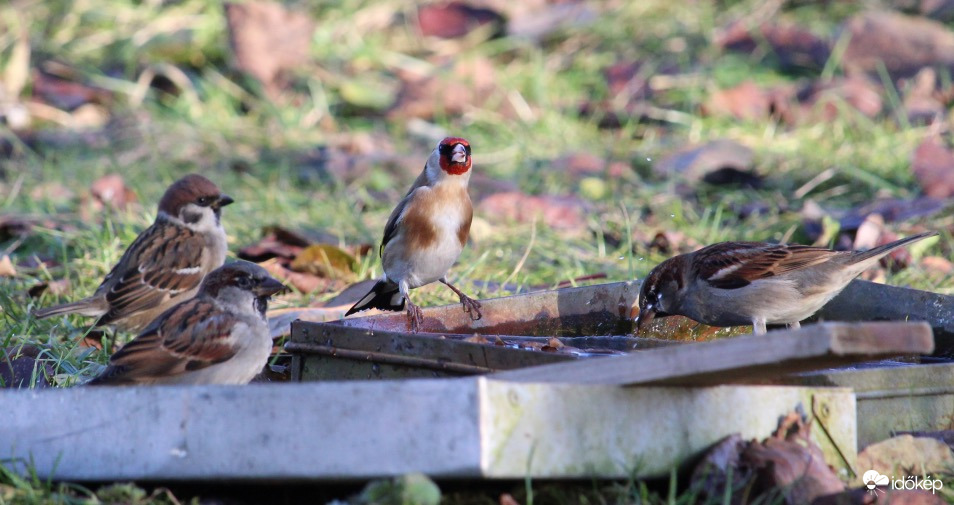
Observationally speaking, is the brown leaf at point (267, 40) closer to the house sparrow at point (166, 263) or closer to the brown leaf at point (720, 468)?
the house sparrow at point (166, 263)

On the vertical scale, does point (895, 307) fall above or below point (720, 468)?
above

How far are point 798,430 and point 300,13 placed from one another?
28.2 feet

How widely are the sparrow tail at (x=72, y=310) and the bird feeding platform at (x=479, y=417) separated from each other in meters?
1.68

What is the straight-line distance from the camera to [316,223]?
282 inches

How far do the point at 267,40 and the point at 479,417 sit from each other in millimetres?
7955

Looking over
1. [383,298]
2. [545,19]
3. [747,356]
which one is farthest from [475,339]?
[545,19]

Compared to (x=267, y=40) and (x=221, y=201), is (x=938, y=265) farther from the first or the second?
(x=267, y=40)

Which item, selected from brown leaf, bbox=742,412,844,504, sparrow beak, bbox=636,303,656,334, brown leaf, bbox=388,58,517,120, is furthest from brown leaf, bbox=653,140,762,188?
brown leaf, bbox=742,412,844,504

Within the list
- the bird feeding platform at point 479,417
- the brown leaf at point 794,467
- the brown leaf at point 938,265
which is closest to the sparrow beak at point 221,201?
the bird feeding platform at point 479,417

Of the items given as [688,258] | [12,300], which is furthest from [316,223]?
[688,258]

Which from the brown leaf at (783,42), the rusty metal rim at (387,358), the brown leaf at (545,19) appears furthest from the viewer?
the brown leaf at (545,19)

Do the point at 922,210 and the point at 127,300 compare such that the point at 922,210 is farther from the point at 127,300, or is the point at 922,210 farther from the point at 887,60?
the point at 127,300

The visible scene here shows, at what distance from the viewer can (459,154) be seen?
16.6 ft

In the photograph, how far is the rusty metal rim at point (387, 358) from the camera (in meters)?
3.46
